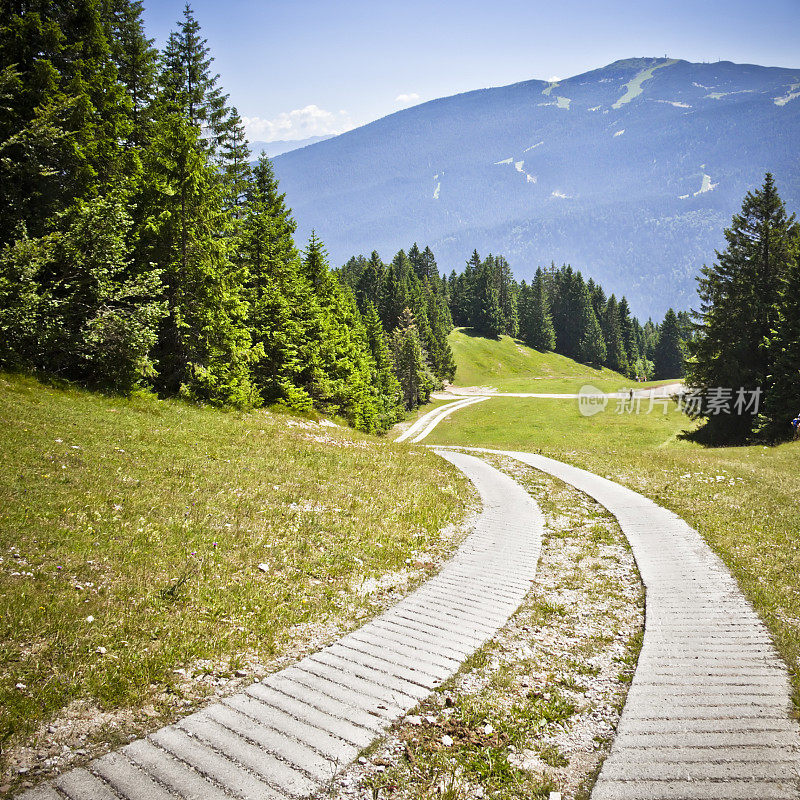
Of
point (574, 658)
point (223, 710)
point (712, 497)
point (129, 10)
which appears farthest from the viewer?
point (129, 10)

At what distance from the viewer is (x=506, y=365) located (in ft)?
356

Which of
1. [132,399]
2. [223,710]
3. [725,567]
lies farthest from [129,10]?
[725,567]

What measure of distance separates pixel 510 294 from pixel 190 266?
119 m

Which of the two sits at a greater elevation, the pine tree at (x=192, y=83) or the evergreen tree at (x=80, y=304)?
the pine tree at (x=192, y=83)

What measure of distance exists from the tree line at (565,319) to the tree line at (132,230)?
99058 mm

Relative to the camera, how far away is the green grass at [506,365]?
96.4 meters

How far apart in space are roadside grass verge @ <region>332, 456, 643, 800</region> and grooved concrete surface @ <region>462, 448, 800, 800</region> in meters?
0.32

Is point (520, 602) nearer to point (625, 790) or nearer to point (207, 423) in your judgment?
point (625, 790)

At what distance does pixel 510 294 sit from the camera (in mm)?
131125

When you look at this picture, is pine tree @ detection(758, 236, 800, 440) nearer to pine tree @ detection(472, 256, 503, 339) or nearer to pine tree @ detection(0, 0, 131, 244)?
pine tree @ detection(0, 0, 131, 244)

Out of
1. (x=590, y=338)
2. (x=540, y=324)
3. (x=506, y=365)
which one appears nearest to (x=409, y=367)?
(x=506, y=365)

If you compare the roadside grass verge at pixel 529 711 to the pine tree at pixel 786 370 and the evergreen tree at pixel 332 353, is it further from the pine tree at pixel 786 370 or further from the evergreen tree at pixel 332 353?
the pine tree at pixel 786 370

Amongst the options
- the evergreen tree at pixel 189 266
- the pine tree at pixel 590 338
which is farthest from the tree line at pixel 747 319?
the pine tree at pixel 590 338

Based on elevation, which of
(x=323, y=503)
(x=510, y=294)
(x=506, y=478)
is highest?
(x=510, y=294)
